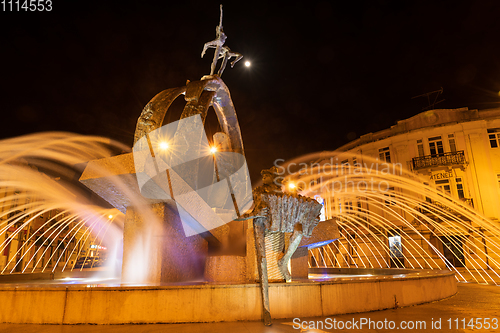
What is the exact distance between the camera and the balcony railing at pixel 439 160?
980 inches

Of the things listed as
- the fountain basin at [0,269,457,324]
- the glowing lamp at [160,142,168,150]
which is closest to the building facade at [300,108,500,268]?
the fountain basin at [0,269,457,324]

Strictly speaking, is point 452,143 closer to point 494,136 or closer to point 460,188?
point 494,136

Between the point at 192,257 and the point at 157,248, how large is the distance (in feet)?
3.54

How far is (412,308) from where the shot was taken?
5.57 meters

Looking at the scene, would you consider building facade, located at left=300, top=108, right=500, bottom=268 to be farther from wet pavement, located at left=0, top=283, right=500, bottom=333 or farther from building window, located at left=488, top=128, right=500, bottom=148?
wet pavement, located at left=0, top=283, right=500, bottom=333

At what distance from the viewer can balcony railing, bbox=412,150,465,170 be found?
81.7ft

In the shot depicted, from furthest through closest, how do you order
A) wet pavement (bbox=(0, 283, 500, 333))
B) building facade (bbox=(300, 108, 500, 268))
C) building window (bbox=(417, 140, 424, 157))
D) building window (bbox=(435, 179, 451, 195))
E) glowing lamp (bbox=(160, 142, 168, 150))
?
1. building window (bbox=(417, 140, 424, 157))
2. building window (bbox=(435, 179, 451, 195))
3. building facade (bbox=(300, 108, 500, 268))
4. glowing lamp (bbox=(160, 142, 168, 150))
5. wet pavement (bbox=(0, 283, 500, 333))

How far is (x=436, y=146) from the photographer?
26.4 metres

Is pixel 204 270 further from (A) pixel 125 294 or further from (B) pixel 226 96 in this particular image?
(B) pixel 226 96

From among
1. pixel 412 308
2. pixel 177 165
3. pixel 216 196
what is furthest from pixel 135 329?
pixel 412 308

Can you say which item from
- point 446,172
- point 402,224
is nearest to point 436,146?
point 446,172

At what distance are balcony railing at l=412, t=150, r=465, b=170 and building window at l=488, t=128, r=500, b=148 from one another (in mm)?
2380

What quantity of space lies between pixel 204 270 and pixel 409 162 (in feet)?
80.6

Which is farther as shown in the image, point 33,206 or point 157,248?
point 33,206
